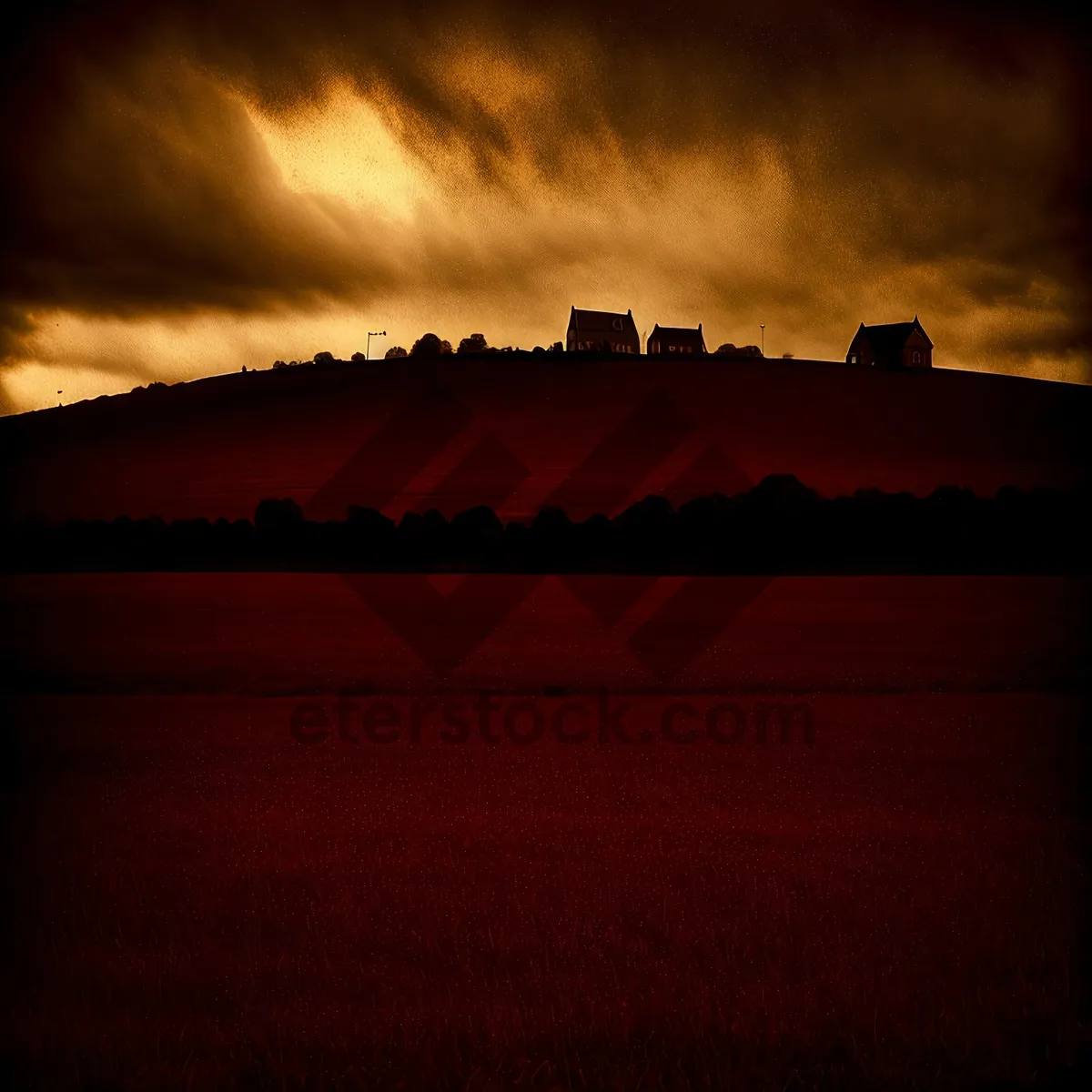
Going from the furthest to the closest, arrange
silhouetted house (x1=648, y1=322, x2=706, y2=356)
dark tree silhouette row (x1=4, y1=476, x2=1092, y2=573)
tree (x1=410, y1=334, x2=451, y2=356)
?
silhouetted house (x1=648, y1=322, x2=706, y2=356), tree (x1=410, y1=334, x2=451, y2=356), dark tree silhouette row (x1=4, y1=476, x2=1092, y2=573)

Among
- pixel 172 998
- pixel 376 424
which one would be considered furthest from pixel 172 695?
pixel 376 424

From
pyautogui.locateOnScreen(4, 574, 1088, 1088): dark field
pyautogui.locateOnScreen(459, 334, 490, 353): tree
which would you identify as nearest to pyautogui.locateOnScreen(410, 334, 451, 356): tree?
pyautogui.locateOnScreen(459, 334, 490, 353): tree

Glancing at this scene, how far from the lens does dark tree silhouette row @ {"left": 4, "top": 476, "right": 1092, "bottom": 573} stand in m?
26.3

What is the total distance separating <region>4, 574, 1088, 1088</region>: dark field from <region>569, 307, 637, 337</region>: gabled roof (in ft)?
253

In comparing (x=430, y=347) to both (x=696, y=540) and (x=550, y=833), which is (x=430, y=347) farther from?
(x=550, y=833)

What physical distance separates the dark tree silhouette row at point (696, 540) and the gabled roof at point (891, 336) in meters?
39.6

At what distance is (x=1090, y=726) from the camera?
11477 mm

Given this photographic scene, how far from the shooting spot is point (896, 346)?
65000 millimetres

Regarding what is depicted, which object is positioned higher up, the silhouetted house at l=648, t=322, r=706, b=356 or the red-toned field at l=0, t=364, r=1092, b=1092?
the silhouetted house at l=648, t=322, r=706, b=356

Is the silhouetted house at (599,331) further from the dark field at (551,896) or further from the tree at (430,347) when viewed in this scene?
the dark field at (551,896)

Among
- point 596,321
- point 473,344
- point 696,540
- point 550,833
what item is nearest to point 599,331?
point 596,321

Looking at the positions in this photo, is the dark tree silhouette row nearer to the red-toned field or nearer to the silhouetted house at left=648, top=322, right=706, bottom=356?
the red-toned field

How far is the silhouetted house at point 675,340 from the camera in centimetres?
8144

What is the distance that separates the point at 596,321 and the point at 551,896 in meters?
86.0
